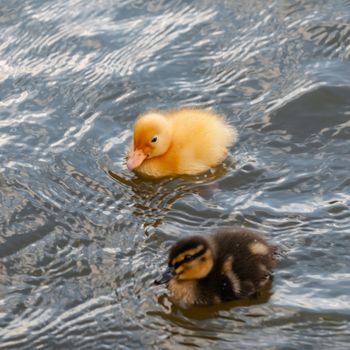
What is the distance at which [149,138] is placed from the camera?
5.12 m

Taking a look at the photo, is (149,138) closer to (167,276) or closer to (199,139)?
(199,139)

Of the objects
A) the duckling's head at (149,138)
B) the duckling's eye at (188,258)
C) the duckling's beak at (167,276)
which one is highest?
the duckling's head at (149,138)

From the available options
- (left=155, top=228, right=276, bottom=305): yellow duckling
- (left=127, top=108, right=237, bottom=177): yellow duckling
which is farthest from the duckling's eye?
(left=127, top=108, right=237, bottom=177): yellow duckling

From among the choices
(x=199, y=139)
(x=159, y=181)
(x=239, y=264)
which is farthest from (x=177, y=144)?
(x=239, y=264)

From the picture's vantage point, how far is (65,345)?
384cm

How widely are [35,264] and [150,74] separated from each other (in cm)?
190

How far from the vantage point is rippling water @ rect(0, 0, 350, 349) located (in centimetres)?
396

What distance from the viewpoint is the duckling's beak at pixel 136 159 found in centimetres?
511

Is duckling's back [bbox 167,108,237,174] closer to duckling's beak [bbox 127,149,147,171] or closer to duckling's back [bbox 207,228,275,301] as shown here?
duckling's beak [bbox 127,149,147,171]

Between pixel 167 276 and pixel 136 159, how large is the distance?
4.05 ft

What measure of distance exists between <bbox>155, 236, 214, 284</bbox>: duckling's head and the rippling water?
0.15 m

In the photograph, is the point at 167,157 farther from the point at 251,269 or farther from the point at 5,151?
the point at 251,269

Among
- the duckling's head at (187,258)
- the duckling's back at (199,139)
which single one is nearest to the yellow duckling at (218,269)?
the duckling's head at (187,258)

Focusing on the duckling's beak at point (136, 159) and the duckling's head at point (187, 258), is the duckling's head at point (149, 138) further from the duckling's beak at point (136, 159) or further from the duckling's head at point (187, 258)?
the duckling's head at point (187, 258)
